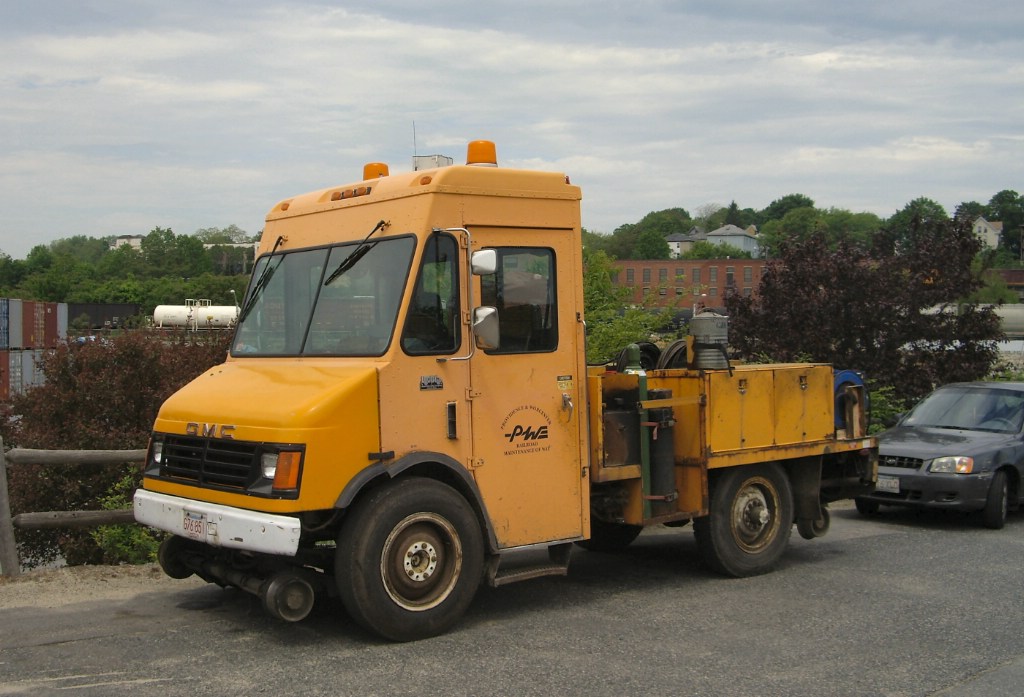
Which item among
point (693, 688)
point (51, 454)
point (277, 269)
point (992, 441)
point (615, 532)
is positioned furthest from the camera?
point (992, 441)

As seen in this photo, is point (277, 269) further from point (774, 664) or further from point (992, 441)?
point (992, 441)

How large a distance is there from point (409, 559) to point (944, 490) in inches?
275

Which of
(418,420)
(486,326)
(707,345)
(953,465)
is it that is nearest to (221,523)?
(418,420)

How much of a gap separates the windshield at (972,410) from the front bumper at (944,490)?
4.08 feet

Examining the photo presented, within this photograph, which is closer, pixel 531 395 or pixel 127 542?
pixel 531 395

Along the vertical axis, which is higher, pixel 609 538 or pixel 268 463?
pixel 268 463

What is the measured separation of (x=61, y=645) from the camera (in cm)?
639

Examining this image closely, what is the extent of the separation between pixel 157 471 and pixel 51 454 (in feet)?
5.33

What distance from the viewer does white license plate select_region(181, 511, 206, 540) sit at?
6.44 meters

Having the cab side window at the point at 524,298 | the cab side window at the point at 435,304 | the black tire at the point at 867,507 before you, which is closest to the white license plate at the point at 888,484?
the black tire at the point at 867,507

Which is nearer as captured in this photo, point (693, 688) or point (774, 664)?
point (693, 688)

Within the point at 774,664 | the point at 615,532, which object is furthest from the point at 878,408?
the point at 774,664

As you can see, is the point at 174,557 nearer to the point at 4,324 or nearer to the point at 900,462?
the point at 900,462

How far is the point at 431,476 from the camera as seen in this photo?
22.6 feet
